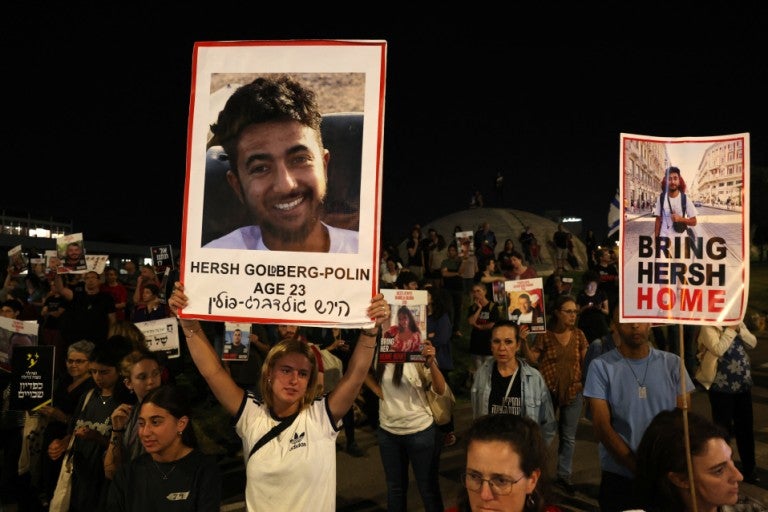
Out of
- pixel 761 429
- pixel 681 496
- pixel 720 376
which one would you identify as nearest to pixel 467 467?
pixel 681 496

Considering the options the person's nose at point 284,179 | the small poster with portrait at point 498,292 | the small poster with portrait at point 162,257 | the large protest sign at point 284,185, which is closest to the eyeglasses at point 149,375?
the large protest sign at point 284,185

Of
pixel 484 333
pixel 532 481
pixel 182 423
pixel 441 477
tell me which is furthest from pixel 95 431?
pixel 484 333

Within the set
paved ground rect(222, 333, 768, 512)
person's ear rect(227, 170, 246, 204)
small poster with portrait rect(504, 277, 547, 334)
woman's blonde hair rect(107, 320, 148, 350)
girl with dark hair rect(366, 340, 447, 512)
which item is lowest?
paved ground rect(222, 333, 768, 512)

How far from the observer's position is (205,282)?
3.11m

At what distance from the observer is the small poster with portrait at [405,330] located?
5391 millimetres

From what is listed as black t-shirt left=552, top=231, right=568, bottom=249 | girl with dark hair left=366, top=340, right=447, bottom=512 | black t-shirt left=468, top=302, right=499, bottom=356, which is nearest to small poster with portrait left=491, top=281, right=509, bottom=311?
black t-shirt left=468, top=302, right=499, bottom=356

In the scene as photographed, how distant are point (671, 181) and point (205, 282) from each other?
2.57 metres

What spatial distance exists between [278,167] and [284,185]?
90mm

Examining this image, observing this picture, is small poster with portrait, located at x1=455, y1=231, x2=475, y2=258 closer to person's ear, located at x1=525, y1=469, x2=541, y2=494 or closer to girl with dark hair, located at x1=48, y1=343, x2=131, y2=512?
girl with dark hair, located at x1=48, y1=343, x2=131, y2=512

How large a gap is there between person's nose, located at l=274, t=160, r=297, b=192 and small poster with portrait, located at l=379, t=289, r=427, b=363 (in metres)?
2.62

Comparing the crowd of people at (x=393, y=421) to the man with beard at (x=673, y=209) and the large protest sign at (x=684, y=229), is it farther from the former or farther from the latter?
the man with beard at (x=673, y=209)

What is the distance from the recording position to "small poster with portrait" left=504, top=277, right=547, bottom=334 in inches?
317

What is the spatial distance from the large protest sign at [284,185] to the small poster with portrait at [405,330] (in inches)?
96.4

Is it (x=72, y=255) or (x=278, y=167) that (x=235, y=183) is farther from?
(x=72, y=255)
